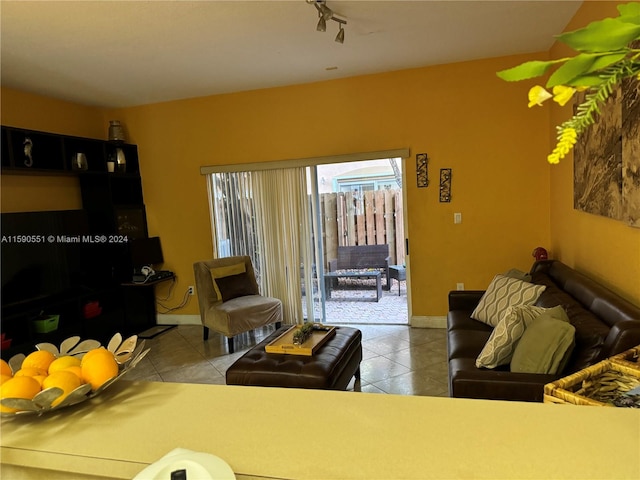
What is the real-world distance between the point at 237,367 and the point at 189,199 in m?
2.89

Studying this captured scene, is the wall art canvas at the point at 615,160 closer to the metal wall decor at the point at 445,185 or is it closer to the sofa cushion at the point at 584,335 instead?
the sofa cushion at the point at 584,335

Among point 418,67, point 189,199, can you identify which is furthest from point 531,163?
point 189,199

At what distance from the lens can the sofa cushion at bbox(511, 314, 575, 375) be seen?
1.90 m

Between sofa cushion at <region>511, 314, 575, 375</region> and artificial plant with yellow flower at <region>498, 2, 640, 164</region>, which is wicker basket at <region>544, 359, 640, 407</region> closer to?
sofa cushion at <region>511, 314, 575, 375</region>

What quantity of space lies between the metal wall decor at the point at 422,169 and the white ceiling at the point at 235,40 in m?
0.92

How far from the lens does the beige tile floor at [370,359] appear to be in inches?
125

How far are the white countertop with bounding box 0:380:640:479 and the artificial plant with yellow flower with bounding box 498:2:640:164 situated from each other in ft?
1.63

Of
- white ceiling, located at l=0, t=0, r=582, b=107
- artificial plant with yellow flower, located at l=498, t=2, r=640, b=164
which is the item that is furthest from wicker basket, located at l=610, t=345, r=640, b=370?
white ceiling, located at l=0, t=0, r=582, b=107

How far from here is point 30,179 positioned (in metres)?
4.19

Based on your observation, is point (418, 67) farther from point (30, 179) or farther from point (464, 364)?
point (30, 179)

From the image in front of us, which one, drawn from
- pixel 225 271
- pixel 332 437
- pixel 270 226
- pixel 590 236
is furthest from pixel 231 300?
pixel 332 437

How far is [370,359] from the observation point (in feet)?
12.1

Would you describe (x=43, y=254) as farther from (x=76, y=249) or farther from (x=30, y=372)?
(x=30, y=372)

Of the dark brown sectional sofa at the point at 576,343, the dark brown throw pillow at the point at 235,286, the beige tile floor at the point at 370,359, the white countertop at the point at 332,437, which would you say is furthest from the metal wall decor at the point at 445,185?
the white countertop at the point at 332,437
